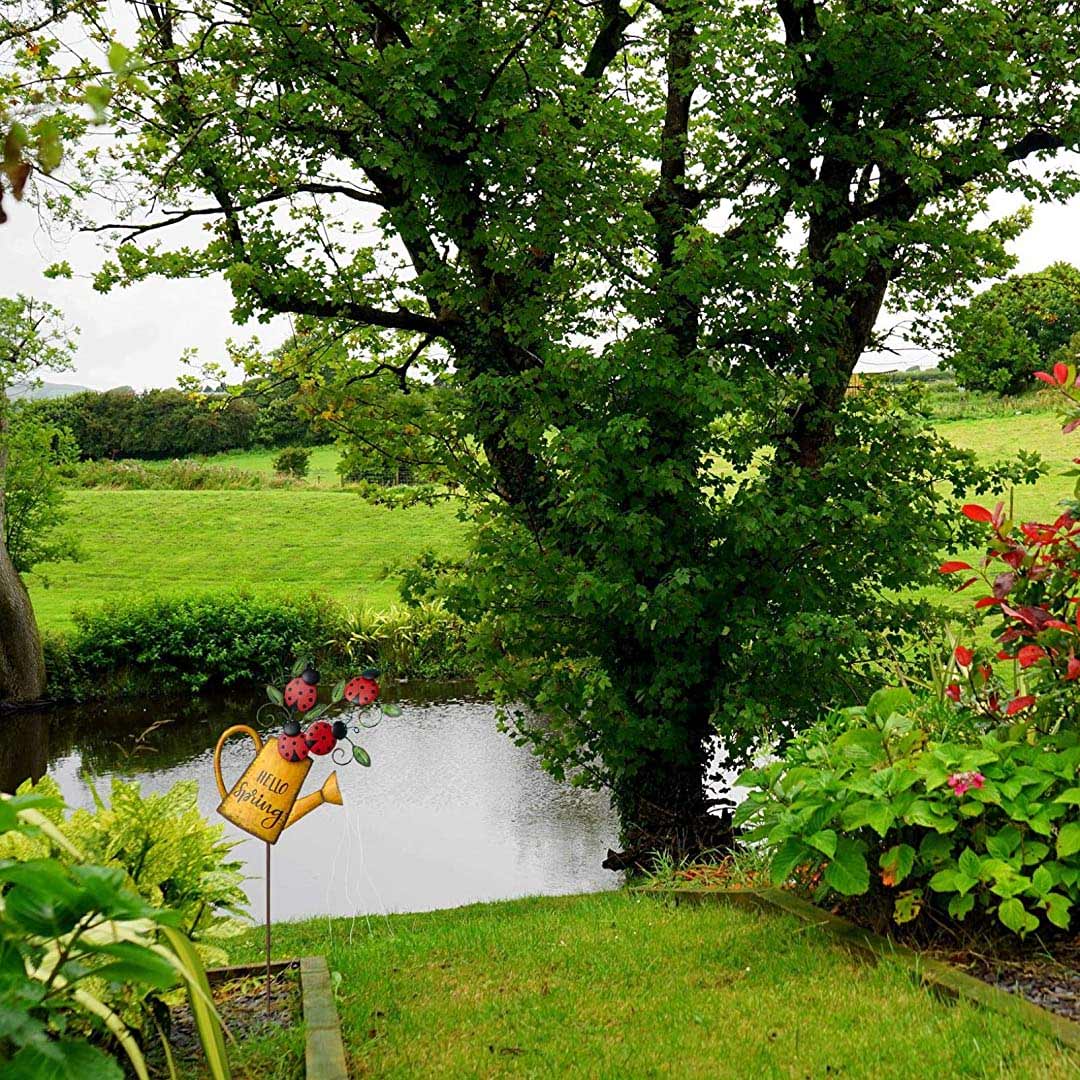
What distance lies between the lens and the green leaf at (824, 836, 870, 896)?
3312 millimetres

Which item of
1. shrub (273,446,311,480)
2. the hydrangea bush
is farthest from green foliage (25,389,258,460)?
the hydrangea bush

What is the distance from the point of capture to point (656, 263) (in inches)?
274

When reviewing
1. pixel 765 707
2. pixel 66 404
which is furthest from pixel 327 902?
pixel 66 404

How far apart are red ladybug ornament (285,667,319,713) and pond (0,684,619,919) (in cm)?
488

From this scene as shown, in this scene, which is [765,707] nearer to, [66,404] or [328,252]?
[328,252]

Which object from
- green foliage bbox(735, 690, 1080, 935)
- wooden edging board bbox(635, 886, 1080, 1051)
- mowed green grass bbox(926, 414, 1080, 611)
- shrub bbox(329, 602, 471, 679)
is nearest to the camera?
wooden edging board bbox(635, 886, 1080, 1051)

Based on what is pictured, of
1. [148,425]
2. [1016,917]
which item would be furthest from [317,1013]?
[148,425]

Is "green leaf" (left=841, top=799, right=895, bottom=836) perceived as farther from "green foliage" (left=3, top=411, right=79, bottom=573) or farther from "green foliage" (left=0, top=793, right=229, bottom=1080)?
"green foliage" (left=3, top=411, right=79, bottom=573)

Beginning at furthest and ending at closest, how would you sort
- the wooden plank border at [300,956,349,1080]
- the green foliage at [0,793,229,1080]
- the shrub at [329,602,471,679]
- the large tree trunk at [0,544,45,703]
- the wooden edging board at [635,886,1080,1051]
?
the shrub at [329,602,471,679] → the large tree trunk at [0,544,45,703] → the wooden edging board at [635,886,1080,1051] → the wooden plank border at [300,956,349,1080] → the green foliage at [0,793,229,1080]

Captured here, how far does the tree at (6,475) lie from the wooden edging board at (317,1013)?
12.1 metres

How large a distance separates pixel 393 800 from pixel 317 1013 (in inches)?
320

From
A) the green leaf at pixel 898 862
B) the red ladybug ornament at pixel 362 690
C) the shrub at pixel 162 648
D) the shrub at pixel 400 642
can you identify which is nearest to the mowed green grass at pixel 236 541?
the shrub at pixel 400 642

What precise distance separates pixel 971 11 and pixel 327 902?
24.5 ft

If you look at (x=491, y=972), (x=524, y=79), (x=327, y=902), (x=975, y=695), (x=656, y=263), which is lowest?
(x=327, y=902)
